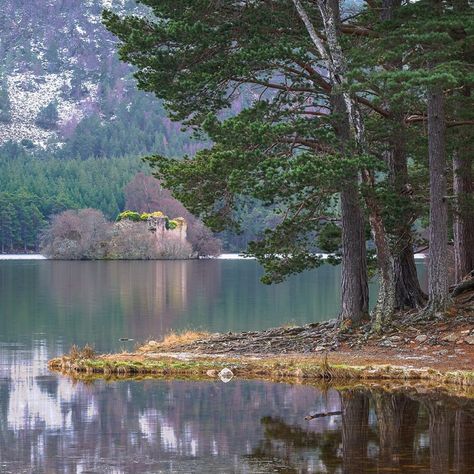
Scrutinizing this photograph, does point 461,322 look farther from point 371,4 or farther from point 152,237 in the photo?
point 152,237

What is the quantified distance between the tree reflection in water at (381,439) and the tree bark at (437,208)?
748 cm

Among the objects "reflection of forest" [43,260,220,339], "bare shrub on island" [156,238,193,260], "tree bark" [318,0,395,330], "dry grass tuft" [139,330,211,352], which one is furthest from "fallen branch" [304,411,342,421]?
"bare shrub on island" [156,238,193,260]

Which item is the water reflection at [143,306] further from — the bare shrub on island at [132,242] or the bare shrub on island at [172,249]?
the bare shrub on island at [172,249]

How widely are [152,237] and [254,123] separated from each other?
4958 inches

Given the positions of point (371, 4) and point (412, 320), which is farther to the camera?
point (371, 4)

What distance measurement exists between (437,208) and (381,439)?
12.3 metres

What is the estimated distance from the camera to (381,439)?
1667 centimetres

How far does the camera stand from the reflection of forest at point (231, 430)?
14992mm

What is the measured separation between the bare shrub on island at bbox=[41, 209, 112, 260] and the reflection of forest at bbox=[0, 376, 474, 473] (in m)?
131

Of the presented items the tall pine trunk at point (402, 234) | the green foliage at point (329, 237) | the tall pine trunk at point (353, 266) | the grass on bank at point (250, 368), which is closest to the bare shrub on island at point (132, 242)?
the green foliage at point (329, 237)

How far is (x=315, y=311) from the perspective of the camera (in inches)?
2128

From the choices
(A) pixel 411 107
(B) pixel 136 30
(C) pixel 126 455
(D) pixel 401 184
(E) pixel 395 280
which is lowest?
(C) pixel 126 455

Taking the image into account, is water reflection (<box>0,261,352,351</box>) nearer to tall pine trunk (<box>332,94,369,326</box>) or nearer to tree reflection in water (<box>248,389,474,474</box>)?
tall pine trunk (<box>332,94,369,326</box>)

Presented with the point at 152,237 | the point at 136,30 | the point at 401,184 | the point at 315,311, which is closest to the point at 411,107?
the point at 401,184
